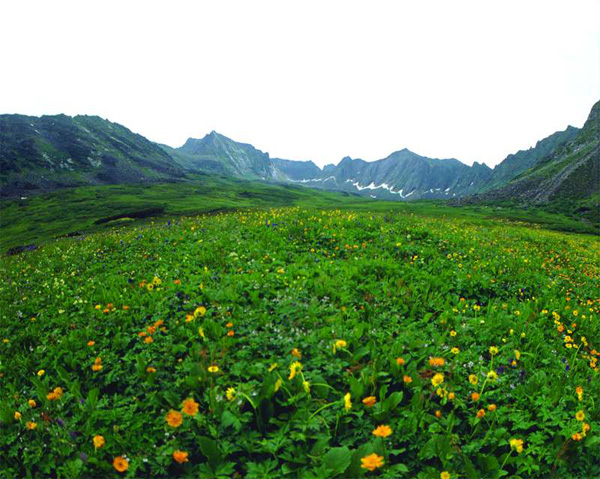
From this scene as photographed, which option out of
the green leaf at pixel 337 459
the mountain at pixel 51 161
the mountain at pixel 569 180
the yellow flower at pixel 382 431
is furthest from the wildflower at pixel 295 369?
the mountain at pixel 51 161

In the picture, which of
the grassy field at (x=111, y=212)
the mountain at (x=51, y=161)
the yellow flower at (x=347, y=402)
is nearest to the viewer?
the yellow flower at (x=347, y=402)

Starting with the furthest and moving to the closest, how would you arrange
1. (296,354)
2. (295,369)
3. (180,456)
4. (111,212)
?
(111,212)
(296,354)
(295,369)
(180,456)

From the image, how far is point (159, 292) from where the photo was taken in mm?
6609

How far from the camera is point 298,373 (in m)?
3.95

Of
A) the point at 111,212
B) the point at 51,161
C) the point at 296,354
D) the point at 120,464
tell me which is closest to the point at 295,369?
the point at 296,354

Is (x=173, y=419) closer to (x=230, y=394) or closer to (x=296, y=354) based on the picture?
(x=230, y=394)

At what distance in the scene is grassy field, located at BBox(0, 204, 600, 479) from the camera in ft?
10.9

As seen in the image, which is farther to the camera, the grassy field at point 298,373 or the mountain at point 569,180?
the mountain at point 569,180

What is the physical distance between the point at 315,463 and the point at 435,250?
8.57 m

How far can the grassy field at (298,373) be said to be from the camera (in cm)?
332

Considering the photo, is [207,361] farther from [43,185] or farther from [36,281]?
[43,185]

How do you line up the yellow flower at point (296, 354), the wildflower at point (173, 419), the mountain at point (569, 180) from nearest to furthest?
the wildflower at point (173, 419)
the yellow flower at point (296, 354)
the mountain at point (569, 180)

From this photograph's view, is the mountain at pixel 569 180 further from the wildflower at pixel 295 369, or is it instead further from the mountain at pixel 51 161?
the mountain at pixel 51 161

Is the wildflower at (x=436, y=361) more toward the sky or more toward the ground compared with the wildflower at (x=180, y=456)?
more toward the sky
